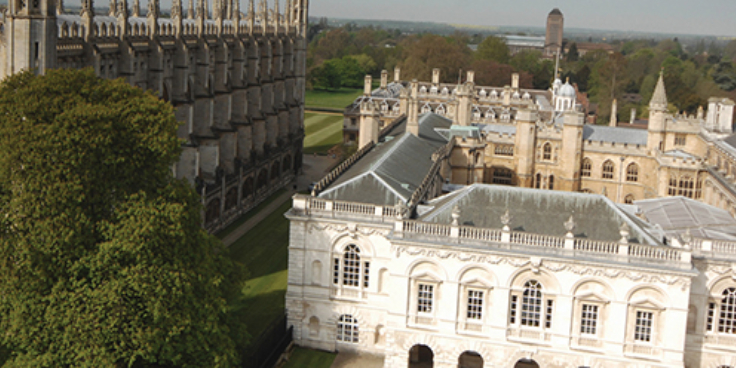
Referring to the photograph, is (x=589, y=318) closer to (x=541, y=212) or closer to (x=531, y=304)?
(x=531, y=304)

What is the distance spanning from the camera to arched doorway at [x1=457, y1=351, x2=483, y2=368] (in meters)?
39.6

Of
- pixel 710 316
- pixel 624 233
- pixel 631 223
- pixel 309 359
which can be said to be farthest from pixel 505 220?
pixel 309 359

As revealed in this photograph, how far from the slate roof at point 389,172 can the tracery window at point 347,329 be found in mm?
5747

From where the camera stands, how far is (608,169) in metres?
67.7

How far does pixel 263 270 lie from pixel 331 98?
113494 mm

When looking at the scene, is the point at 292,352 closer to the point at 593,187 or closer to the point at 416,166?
the point at 416,166

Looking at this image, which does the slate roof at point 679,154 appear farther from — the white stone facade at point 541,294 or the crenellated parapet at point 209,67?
the crenellated parapet at point 209,67

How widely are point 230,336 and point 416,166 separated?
1846cm

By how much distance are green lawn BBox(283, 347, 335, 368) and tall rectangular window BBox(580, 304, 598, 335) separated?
462 inches

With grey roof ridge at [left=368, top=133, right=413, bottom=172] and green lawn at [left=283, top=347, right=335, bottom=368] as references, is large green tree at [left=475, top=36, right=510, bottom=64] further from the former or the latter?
green lawn at [left=283, top=347, right=335, bottom=368]

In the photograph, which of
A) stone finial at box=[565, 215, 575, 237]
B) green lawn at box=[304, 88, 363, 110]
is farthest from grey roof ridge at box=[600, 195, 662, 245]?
green lawn at box=[304, 88, 363, 110]

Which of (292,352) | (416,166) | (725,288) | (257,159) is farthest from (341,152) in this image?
(725,288)

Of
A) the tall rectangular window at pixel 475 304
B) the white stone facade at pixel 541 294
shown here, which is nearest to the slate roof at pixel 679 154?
the white stone facade at pixel 541 294

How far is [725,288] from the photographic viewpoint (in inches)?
1426
